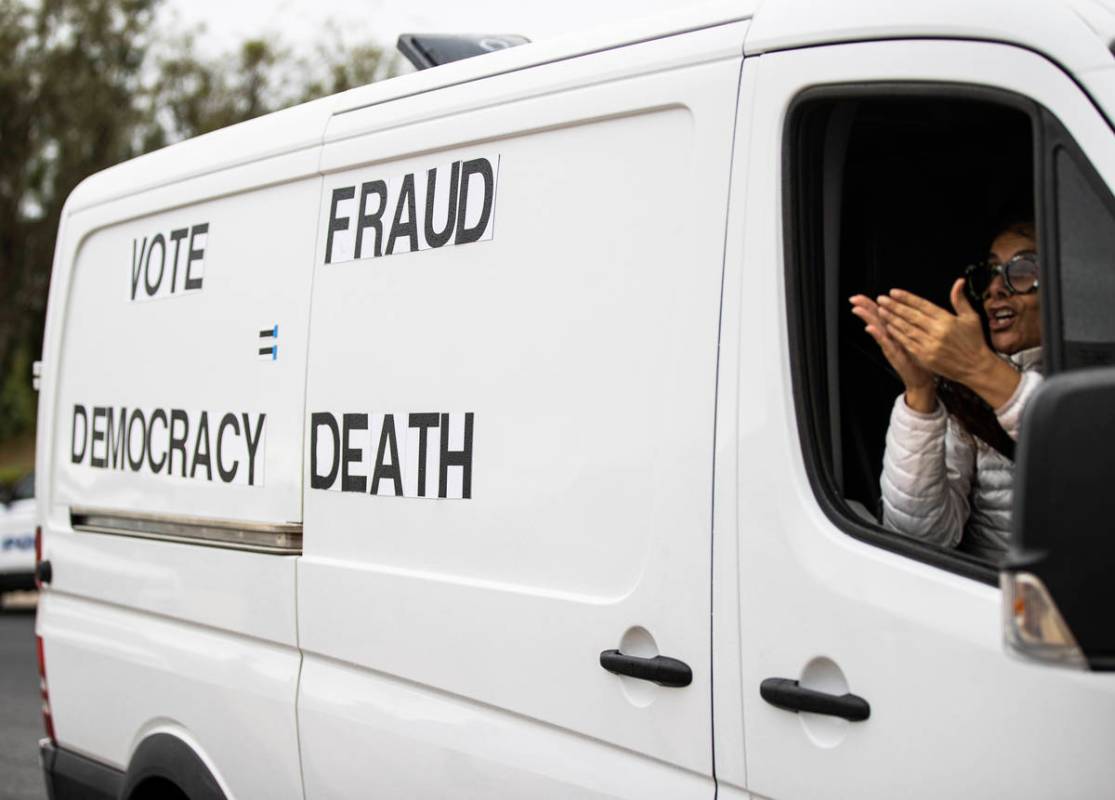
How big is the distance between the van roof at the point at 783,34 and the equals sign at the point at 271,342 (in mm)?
441

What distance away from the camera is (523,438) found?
2.82 m

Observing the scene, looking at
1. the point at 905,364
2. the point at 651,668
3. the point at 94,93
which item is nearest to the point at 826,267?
the point at 905,364

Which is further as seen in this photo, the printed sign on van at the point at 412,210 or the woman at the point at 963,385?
the printed sign on van at the point at 412,210

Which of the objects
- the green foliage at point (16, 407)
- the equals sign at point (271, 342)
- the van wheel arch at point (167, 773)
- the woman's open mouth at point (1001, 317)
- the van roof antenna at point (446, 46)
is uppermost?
the green foliage at point (16, 407)

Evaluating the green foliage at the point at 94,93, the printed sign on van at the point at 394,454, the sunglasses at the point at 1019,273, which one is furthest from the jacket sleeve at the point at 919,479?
the green foliage at the point at 94,93

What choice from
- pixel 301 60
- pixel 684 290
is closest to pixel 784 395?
pixel 684 290

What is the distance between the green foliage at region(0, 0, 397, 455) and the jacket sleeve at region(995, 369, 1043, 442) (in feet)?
85.0

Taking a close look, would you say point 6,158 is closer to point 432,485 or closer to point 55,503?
point 55,503

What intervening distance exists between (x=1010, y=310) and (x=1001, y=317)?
0.09ft

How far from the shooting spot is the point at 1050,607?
165cm

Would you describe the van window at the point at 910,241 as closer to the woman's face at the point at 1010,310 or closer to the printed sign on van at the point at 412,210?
the woman's face at the point at 1010,310

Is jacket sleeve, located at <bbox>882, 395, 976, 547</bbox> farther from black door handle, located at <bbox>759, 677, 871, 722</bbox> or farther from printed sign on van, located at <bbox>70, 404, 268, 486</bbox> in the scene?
printed sign on van, located at <bbox>70, 404, 268, 486</bbox>

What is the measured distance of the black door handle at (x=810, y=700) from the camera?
7.33 feet

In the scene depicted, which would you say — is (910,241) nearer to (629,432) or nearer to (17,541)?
(629,432)
